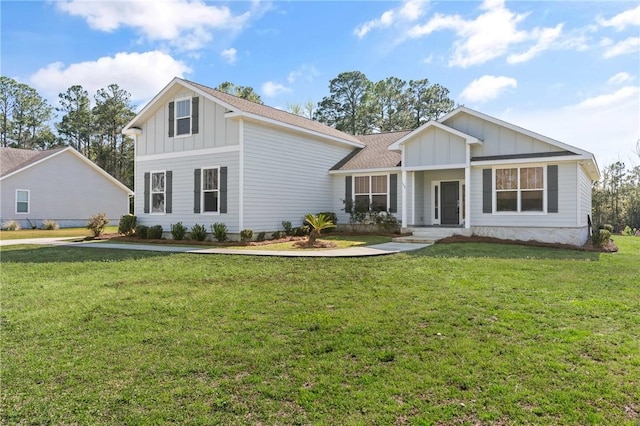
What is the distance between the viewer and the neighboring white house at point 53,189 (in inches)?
1038

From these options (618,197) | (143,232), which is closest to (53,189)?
(143,232)

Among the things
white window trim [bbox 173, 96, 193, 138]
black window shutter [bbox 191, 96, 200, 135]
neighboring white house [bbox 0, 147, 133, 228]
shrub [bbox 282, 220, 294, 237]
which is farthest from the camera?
neighboring white house [bbox 0, 147, 133, 228]

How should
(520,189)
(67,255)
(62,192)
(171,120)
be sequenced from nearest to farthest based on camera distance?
(67,255) → (520,189) → (171,120) → (62,192)

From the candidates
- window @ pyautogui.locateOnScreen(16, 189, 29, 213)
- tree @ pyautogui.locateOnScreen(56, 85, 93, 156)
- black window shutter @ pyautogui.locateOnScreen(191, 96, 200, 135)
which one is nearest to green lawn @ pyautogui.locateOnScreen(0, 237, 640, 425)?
black window shutter @ pyautogui.locateOnScreen(191, 96, 200, 135)

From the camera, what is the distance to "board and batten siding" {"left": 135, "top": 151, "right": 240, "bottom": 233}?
15.4 meters

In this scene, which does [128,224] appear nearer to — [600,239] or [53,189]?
[53,189]

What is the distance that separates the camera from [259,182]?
52.0 ft

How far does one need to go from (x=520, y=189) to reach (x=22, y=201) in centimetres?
2841

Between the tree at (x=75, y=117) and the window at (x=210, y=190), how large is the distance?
38460mm

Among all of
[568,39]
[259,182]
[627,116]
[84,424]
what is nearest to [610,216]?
[627,116]

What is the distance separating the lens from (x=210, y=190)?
52.9ft

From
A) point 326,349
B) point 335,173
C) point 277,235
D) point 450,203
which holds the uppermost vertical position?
point 335,173

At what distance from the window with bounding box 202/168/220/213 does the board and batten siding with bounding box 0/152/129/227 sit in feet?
57.5

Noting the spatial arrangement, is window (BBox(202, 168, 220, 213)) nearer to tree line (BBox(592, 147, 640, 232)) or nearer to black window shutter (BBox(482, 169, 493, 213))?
black window shutter (BBox(482, 169, 493, 213))
